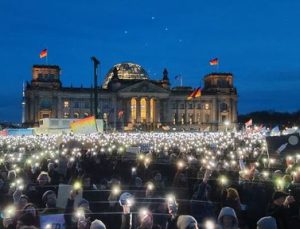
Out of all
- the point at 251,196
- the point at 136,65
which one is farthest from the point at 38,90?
the point at 251,196

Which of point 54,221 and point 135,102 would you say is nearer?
point 54,221

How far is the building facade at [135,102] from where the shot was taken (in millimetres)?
125125

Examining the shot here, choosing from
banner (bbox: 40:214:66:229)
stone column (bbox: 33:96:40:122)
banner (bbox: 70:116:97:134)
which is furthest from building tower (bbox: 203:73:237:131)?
banner (bbox: 40:214:66:229)

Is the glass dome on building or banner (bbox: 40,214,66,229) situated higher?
the glass dome on building

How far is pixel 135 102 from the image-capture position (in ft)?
436

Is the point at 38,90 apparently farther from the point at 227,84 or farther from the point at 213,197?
the point at 213,197

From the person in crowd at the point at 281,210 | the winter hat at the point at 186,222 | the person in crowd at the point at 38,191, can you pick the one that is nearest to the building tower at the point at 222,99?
the person in crowd at the point at 38,191

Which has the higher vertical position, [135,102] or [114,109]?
[135,102]

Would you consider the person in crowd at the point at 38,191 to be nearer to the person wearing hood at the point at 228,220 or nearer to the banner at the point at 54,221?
the banner at the point at 54,221

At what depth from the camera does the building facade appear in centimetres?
12512

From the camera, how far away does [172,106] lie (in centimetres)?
13662

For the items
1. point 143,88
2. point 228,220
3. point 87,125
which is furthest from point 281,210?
point 143,88

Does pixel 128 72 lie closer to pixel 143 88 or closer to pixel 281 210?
pixel 143 88

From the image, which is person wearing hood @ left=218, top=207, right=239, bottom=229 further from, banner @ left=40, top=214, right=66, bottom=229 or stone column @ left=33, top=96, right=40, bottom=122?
stone column @ left=33, top=96, right=40, bottom=122
